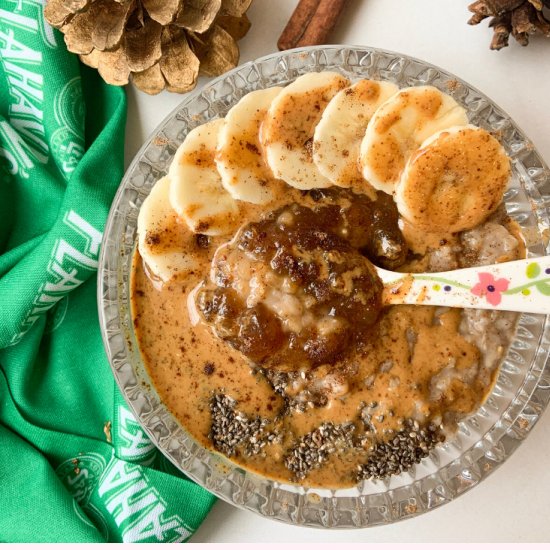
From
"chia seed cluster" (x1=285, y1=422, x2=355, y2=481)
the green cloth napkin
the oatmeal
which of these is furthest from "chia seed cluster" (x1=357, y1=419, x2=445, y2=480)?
the green cloth napkin

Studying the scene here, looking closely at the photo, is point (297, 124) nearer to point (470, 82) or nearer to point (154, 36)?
point (154, 36)

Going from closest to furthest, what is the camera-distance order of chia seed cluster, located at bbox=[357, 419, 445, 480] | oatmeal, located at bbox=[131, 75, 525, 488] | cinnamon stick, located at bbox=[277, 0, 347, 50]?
1. oatmeal, located at bbox=[131, 75, 525, 488]
2. chia seed cluster, located at bbox=[357, 419, 445, 480]
3. cinnamon stick, located at bbox=[277, 0, 347, 50]

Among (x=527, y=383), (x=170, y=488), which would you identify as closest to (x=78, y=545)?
(x=170, y=488)

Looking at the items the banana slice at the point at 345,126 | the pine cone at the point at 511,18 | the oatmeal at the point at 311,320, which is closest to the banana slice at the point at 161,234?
the oatmeal at the point at 311,320

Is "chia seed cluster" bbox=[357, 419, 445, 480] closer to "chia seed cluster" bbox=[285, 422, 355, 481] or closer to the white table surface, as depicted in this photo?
"chia seed cluster" bbox=[285, 422, 355, 481]

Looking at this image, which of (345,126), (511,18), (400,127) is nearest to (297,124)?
(345,126)

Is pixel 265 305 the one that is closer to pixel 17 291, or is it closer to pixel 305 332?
pixel 305 332
